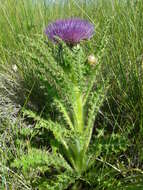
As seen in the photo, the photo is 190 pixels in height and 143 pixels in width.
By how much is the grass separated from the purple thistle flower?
41mm

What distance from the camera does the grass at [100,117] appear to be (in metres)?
0.95

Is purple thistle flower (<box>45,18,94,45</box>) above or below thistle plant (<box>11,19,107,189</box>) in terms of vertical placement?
above

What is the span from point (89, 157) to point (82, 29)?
0.46 m

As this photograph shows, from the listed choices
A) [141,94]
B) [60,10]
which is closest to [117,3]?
[141,94]

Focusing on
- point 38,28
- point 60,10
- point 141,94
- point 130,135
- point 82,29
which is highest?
point 60,10

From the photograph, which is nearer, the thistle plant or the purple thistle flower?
the thistle plant

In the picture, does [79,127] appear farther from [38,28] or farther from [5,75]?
[38,28]

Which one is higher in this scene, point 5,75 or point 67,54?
point 5,75

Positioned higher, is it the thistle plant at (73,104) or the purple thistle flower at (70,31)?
the purple thistle flower at (70,31)

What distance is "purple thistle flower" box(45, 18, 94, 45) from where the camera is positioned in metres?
1.10

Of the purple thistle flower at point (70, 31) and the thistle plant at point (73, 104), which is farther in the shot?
the purple thistle flower at point (70, 31)

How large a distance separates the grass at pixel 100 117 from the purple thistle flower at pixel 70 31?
4 centimetres

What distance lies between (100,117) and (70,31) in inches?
14.6

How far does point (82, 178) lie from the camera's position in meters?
0.98
